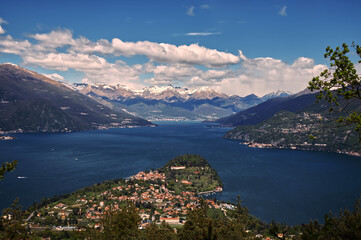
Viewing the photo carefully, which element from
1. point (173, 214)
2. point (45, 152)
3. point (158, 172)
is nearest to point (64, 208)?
point (173, 214)

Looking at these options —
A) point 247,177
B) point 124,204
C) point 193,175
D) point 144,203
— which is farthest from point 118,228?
point 247,177

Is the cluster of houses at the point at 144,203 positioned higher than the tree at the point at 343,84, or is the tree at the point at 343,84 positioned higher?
the tree at the point at 343,84

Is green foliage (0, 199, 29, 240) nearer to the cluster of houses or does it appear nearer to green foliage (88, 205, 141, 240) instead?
green foliage (88, 205, 141, 240)

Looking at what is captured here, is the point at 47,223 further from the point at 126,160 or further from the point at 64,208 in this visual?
the point at 126,160

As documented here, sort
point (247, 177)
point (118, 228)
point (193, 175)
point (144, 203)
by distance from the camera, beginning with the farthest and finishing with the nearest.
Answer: point (247, 177)
point (193, 175)
point (144, 203)
point (118, 228)

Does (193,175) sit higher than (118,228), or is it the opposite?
(118,228)

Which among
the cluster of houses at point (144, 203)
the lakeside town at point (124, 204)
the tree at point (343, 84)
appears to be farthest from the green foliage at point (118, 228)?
the cluster of houses at point (144, 203)

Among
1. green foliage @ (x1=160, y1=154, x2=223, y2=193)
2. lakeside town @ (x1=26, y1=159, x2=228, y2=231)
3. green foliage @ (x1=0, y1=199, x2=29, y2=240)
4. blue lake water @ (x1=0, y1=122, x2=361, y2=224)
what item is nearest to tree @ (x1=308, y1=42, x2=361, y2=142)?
green foliage @ (x1=0, y1=199, x2=29, y2=240)

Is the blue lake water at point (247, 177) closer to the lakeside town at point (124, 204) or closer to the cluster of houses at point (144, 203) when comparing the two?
the lakeside town at point (124, 204)

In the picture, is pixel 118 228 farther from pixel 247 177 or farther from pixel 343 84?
pixel 247 177

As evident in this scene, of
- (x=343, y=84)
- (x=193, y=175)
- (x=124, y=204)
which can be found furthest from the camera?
(x=193, y=175)

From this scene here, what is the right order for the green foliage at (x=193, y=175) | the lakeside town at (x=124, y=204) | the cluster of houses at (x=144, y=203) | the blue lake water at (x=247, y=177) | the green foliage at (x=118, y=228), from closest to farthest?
the green foliage at (x=118, y=228) → the lakeside town at (x=124, y=204) → the cluster of houses at (x=144, y=203) → the blue lake water at (x=247, y=177) → the green foliage at (x=193, y=175)
